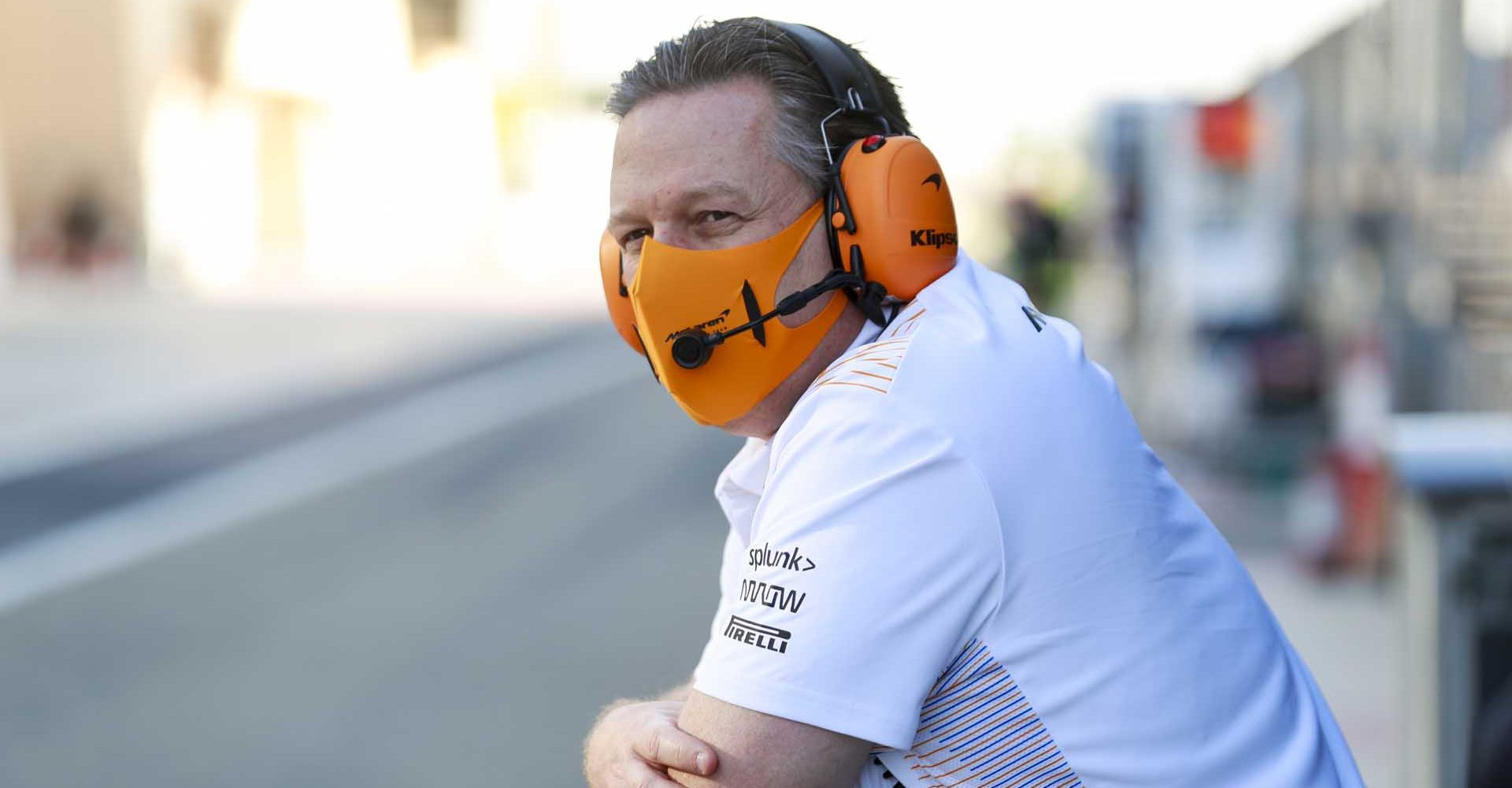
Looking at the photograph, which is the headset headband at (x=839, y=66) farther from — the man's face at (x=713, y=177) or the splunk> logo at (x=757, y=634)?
the splunk> logo at (x=757, y=634)

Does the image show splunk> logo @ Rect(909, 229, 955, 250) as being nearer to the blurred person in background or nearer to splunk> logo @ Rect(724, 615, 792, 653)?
splunk> logo @ Rect(724, 615, 792, 653)

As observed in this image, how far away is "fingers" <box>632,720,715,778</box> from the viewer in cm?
152

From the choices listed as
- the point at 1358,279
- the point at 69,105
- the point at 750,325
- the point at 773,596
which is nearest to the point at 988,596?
the point at 773,596

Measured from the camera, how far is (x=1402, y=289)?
6.41 m

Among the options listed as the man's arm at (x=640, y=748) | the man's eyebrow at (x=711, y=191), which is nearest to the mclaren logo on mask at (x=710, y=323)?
the man's eyebrow at (x=711, y=191)

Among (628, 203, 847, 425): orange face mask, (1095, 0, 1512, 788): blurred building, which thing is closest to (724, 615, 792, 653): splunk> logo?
(628, 203, 847, 425): orange face mask

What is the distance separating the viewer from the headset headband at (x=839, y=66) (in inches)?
75.7

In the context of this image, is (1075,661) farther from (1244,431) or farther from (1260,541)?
(1244,431)

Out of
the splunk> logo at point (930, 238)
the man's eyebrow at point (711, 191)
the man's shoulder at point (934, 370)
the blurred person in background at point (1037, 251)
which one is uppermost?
the man's eyebrow at point (711, 191)

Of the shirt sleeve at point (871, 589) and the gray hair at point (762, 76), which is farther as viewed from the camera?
the gray hair at point (762, 76)

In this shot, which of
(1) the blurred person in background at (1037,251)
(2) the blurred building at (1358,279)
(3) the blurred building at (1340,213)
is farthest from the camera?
(1) the blurred person in background at (1037,251)

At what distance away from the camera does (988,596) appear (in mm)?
1527

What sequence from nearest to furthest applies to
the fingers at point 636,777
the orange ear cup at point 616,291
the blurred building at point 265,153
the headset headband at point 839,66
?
the fingers at point 636,777 < the headset headband at point 839,66 < the orange ear cup at point 616,291 < the blurred building at point 265,153

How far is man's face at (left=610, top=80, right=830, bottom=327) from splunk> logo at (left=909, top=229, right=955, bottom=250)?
12 cm
